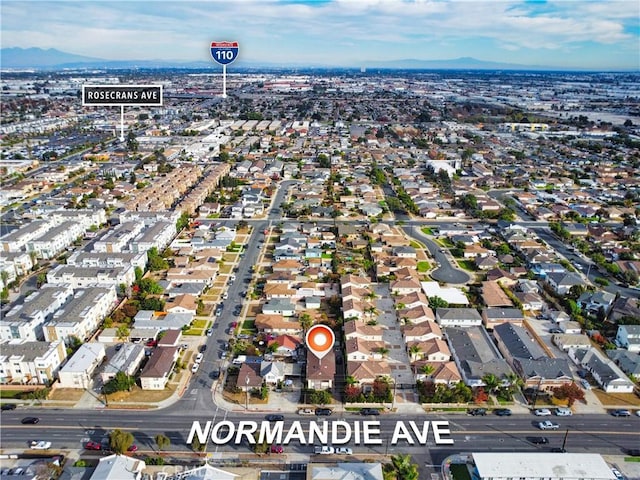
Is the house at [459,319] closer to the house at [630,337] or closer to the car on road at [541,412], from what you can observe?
the car on road at [541,412]

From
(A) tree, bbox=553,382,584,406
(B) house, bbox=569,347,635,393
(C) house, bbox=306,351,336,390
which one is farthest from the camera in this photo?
(B) house, bbox=569,347,635,393

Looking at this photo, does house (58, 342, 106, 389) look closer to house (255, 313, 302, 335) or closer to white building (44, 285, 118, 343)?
white building (44, 285, 118, 343)

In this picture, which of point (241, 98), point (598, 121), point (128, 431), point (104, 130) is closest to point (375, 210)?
point (128, 431)

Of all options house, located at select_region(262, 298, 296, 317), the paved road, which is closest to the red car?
the paved road

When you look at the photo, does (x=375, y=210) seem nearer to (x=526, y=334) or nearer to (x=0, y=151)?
(x=526, y=334)

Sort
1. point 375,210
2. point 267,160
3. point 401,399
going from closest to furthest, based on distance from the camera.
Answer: point 401,399, point 375,210, point 267,160

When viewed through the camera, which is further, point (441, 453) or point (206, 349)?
point (206, 349)
